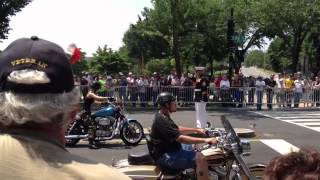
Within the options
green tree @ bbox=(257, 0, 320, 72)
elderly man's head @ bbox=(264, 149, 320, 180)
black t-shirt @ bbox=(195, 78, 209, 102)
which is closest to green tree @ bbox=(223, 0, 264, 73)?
green tree @ bbox=(257, 0, 320, 72)

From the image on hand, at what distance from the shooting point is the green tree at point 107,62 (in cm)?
6656

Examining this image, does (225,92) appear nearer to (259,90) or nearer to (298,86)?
(259,90)

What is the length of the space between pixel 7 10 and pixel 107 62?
35846 millimetres

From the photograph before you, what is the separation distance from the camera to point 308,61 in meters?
70.5

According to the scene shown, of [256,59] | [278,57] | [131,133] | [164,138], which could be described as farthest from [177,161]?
[256,59]

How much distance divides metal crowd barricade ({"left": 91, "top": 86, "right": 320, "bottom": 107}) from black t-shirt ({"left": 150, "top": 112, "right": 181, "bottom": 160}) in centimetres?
1927

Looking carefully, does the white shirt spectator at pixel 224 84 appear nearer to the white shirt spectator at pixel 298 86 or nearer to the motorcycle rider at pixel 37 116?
the white shirt spectator at pixel 298 86

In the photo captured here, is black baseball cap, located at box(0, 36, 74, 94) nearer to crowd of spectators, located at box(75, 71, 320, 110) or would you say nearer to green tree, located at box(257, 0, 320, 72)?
crowd of spectators, located at box(75, 71, 320, 110)

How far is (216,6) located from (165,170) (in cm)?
4178

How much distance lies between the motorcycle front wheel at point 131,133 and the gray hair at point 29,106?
12.5 meters

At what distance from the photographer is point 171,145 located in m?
7.35

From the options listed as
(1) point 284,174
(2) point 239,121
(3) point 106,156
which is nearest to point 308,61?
(2) point 239,121

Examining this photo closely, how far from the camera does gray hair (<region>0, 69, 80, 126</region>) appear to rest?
6.96 feet

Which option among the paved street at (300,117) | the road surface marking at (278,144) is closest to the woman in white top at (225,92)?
the paved street at (300,117)
